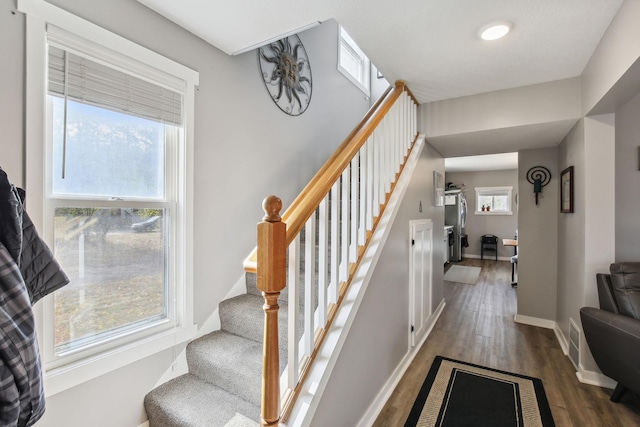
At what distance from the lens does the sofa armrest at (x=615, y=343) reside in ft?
5.62

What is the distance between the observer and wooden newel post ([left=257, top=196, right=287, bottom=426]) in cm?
104

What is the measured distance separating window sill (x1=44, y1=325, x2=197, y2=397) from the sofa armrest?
2.64m

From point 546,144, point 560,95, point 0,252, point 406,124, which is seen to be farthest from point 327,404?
point 546,144

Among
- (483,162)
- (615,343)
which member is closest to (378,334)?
(615,343)

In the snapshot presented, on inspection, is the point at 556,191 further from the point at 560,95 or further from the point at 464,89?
the point at 464,89

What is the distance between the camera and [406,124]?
2.56 metres

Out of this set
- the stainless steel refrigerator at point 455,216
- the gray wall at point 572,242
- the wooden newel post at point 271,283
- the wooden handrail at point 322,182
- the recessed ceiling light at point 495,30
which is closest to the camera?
the wooden newel post at point 271,283

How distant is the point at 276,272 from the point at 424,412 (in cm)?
168

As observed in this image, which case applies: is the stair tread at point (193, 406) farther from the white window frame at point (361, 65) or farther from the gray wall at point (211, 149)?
the white window frame at point (361, 65)

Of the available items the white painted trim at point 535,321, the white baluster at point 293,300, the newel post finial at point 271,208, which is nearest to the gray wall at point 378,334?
the white baluster at point 293,300

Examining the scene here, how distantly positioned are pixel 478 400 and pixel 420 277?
0.99 meters

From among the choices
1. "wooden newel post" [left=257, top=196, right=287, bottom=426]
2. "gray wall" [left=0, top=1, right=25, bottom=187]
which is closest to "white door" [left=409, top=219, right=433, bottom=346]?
"wooden newel post" [left=257, top=196, right=287, bottom=426]

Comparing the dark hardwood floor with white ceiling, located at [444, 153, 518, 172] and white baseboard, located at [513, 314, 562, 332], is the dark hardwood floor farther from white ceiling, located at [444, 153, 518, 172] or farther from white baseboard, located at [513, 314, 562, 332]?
white ceiling, located at [444, 153, 518, 172]

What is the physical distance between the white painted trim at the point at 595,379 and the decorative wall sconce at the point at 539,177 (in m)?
1.92
